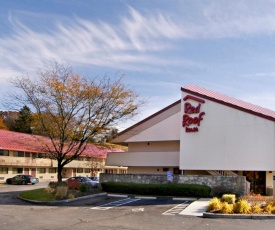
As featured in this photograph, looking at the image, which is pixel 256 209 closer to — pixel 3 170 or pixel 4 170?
pixel 3 170

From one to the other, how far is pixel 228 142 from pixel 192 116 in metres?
3.66

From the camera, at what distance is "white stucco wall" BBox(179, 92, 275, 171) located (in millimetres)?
27625

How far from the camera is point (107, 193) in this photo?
2936cm

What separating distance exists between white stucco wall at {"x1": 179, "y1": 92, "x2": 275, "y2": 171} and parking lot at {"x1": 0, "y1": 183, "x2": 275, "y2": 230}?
6332 millimetres

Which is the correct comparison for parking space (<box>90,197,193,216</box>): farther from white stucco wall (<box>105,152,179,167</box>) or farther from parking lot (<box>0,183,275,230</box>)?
white stucco wall (<box>105,152,179,167</box>)

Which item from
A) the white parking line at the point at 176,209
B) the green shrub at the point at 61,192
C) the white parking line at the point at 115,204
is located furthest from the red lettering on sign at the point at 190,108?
the green shrub at the point at 61,192

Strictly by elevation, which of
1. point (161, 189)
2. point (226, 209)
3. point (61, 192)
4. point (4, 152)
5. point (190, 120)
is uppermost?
point (190, 120)

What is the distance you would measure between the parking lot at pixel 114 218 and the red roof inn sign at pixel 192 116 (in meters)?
7.86

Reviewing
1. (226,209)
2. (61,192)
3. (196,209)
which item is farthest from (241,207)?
(61,192)

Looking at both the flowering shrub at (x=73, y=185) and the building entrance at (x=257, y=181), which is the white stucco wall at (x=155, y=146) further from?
the flowering shrub at (x=73, y=185)

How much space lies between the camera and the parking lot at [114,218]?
1529cm

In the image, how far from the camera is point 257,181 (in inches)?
1243

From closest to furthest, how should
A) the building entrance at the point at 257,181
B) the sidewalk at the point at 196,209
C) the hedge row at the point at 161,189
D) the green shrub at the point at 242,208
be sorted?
the green shrub at the point at 242,208
the sidewalk at the point at 196,209
the hedge row at the point at 161,189
the building entrance at the point at 257,181

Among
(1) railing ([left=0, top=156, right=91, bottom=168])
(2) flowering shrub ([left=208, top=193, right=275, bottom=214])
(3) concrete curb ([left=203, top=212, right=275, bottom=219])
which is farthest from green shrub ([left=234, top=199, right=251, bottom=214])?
(1) railing ([left=0, top=156, right=91, bottom=168])
